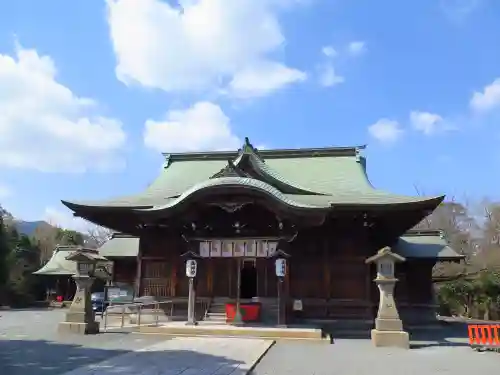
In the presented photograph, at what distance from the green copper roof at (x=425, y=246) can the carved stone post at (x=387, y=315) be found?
6840 mm

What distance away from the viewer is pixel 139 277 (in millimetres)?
17484

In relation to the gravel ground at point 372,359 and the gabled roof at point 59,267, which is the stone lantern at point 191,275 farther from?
the gabled roof at point 59,267

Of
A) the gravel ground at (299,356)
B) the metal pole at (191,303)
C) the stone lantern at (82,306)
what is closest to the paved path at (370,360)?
the gravel ground at (299,356)

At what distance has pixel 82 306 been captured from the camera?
14273 mm

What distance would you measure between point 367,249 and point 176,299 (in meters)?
7.21

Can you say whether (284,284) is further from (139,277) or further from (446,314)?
(446,314)

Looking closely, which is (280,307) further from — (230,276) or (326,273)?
(230,276)

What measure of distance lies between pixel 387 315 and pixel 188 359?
19.9ft

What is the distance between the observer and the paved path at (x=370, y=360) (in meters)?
9.07

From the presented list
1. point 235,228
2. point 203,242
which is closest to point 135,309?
point 203,242

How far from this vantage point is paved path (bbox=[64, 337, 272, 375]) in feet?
27.1

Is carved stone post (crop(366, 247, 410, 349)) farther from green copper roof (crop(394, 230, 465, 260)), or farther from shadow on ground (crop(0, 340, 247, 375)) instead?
green copper roof (crop(394, 230, 465, 260))

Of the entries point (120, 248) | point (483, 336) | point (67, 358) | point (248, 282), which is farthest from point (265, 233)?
point (120, 248)

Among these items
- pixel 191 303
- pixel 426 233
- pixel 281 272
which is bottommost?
pixel 191 303
